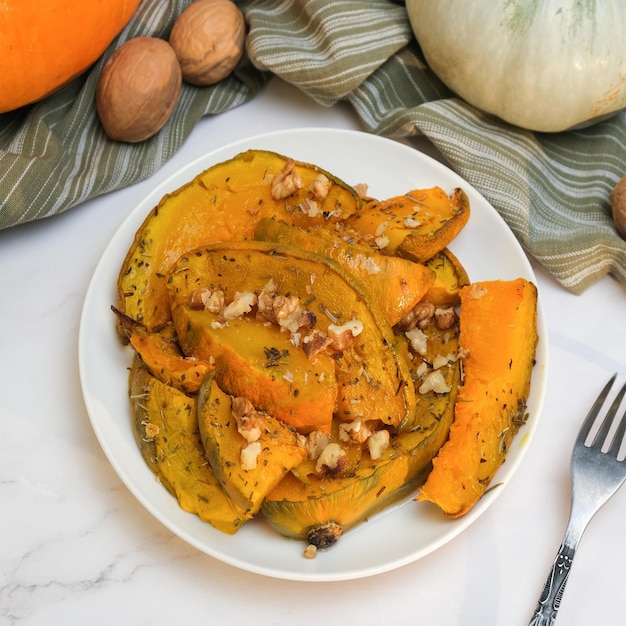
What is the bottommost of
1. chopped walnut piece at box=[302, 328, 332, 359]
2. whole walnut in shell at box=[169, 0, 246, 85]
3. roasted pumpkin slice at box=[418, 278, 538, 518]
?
roasted pumpkin slice at box=[418, 278, 538, 518]

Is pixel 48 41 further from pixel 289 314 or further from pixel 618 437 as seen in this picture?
pixel 618 437

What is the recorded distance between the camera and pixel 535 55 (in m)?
1.46

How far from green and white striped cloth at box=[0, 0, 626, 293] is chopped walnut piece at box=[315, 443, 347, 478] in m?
0.64

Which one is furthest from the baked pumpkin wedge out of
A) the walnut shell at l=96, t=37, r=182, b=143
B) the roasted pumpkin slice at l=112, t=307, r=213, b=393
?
the walnut shell at l=96, t=37, r=182, b=143

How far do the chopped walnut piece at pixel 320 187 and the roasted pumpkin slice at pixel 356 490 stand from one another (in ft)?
1.43

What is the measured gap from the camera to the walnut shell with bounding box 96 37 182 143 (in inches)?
60.5

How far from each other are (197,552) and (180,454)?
0.61ft

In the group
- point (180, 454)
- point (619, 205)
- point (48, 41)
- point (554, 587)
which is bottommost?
point (554, 587)

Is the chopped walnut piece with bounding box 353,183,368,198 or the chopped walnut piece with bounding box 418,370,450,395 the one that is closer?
the chopped walnut piece with bounding box 418,370,450,395

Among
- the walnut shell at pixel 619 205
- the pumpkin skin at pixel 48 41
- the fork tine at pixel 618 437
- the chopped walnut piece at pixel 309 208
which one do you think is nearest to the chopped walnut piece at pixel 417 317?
the chopped walnut piece at pixel 309 208

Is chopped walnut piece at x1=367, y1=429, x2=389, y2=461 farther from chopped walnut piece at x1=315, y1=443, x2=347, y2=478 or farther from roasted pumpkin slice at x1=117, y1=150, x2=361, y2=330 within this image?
roasted pumpkin slice at x1=117, y1=150, x2=361, y2=330

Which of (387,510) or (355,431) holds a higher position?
(355,431)

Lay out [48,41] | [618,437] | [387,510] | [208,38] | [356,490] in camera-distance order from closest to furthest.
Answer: [356,490], [387,510], [618,437], [48,41], [208,38]

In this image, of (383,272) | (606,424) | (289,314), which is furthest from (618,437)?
(289,314)
